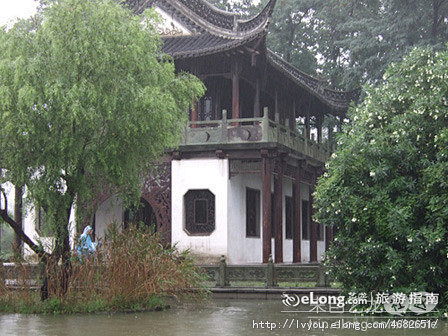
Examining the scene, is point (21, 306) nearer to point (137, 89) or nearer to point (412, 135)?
point (137, 89)

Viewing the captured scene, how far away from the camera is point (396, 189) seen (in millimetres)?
11828

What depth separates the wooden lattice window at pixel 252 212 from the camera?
2266 centimetres

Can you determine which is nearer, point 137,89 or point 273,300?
point 137,89

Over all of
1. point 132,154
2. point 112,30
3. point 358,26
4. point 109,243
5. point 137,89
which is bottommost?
point 109,243

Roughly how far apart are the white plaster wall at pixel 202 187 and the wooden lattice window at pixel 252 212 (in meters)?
1.98

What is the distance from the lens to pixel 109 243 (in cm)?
1260

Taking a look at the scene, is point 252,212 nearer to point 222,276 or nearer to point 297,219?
point 297,219

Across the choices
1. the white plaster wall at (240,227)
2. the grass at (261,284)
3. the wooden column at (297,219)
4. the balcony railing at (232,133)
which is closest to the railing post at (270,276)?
the grass at (261,284)

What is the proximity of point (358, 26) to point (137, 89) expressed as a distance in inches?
811

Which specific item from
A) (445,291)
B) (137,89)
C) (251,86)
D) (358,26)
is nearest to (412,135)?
(445,291)

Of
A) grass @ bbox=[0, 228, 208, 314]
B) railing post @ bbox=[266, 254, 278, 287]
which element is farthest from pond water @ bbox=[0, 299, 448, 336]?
railing post @ bbox=[266, 254, 278, 287]

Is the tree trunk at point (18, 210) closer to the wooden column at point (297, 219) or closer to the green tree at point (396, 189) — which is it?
the green tree at point (396, 189)

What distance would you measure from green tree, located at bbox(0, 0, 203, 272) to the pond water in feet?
6.12

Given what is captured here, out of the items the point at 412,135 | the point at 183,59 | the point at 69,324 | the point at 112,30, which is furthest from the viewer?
the point at 183,59
